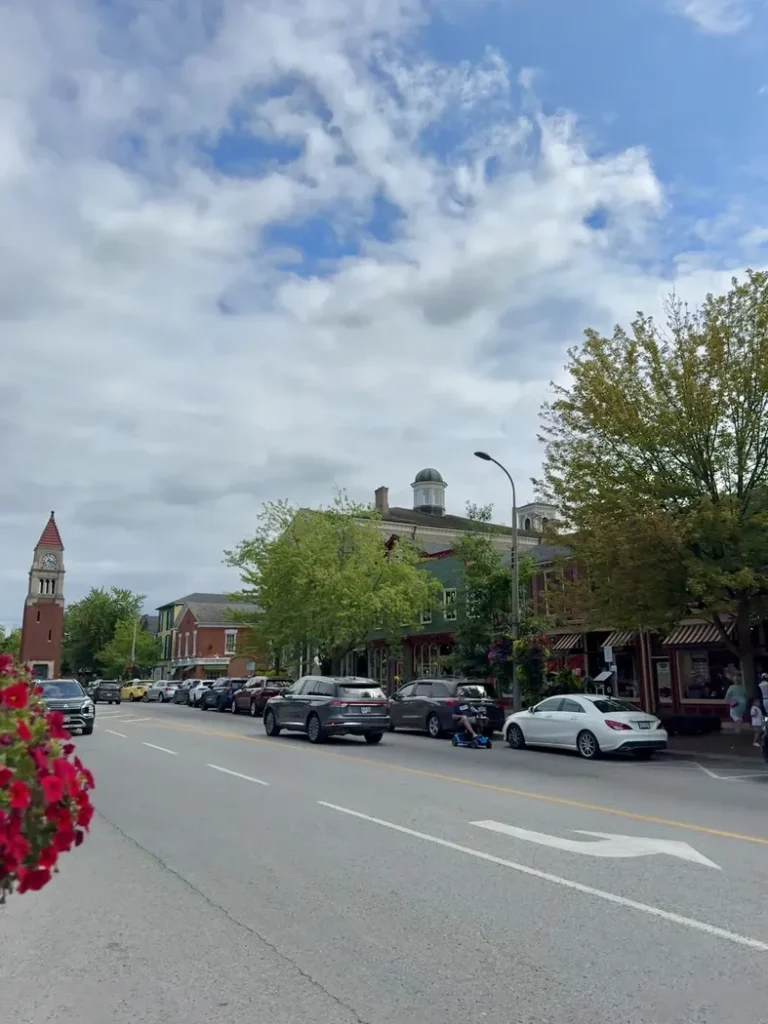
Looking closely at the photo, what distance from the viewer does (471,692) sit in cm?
2422

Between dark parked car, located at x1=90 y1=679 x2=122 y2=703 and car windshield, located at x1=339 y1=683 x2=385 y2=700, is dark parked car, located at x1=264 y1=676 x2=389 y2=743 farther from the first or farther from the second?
dark parked car, located at x1=90 y1=679 x2=122 y2=703

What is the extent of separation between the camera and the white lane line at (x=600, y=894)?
573cm

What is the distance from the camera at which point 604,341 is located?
2262cm

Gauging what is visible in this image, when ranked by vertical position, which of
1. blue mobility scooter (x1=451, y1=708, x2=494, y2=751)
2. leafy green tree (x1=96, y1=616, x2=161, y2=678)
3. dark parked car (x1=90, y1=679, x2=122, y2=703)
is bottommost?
blue mobility scooter (x1=451, y1=708, x2=494, y2=751)

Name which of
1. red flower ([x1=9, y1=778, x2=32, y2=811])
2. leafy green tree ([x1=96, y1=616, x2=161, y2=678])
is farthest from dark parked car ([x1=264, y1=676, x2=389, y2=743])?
leafy green tree ([x1=96, y1=616, x2=161, y2=678])

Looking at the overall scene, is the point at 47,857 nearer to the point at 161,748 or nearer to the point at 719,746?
the point at 161,748

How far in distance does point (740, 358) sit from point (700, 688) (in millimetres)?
12485

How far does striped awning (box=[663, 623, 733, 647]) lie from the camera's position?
89.0 feet

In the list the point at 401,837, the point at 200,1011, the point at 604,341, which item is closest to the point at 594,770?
the point at 401,837

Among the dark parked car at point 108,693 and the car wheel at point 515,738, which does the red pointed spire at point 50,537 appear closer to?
the dark parked car at point 108,693

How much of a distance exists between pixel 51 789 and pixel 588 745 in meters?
17.5

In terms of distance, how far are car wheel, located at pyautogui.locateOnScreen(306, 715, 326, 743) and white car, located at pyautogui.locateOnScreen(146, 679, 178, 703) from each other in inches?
1492

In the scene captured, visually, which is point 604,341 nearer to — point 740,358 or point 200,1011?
point 740,358

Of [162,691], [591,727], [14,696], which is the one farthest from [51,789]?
[162,691]
